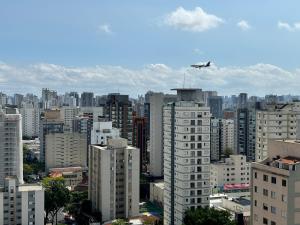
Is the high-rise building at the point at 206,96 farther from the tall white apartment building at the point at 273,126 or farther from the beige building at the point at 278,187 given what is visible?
the beige building at the point at 278,187

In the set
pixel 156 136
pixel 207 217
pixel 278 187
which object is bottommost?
pixel 207 217

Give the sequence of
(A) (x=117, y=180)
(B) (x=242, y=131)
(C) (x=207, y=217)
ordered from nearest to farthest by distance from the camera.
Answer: (C) (x=207, y=217) < (A) (x=117, y=180) < (B) (x=242, y=131)

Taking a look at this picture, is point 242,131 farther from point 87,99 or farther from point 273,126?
point 87,99

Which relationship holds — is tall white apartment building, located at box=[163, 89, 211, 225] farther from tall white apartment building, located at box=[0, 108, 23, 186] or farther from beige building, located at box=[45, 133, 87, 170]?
beige building, located at box=[45, 133, 87, 170]

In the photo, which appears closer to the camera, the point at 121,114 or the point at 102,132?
the point at 102,132

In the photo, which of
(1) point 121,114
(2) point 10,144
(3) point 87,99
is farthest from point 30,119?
(2) point 10,144

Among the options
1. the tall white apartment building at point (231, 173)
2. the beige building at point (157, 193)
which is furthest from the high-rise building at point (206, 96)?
the beige building at point (157, 193)
